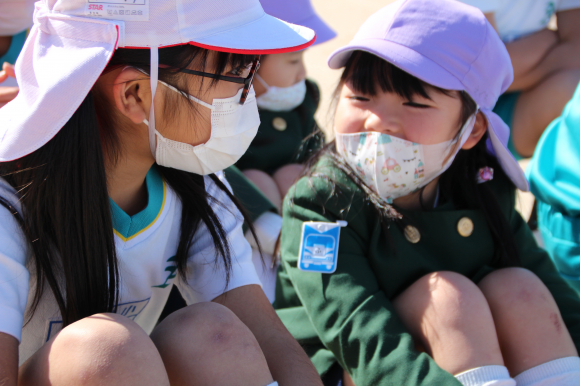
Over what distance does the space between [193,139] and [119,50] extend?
32cm

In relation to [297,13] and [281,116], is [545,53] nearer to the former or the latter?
[297,13]

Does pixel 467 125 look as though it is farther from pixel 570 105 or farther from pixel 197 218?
pixel 197 218

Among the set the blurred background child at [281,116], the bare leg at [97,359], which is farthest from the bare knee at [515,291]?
the blurred background child at [281,116]

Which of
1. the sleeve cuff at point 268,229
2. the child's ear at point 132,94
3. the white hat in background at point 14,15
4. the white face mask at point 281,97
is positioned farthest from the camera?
the white face mask at point 281,97

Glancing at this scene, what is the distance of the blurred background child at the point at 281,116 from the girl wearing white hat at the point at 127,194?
45.7 inches

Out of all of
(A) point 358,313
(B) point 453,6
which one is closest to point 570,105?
(B) point 453,6

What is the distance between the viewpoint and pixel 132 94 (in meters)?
1.40

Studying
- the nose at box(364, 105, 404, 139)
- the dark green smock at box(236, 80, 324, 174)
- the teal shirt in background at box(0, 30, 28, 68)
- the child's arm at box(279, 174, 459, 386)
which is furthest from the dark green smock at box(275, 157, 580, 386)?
the teal shirt in background at box(0, 30, 28, 68)

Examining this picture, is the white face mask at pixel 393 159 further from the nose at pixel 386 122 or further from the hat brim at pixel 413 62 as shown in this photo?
the hat brim at pixel 413 62

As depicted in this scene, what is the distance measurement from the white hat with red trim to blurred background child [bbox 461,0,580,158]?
2019 millimetres

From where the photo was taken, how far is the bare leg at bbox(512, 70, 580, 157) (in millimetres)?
2883

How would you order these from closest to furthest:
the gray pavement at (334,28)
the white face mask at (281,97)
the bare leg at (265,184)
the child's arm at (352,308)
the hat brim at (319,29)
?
1. the child's arm at (352,308)
2. the bare leg at (265,184)
3. the white face mask at (281,97)
4. the hat brim at (319,29)
5. the gray pavement at (334,28)

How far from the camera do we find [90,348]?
1.15 metres

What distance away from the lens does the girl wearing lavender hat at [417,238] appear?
64.8 inches
